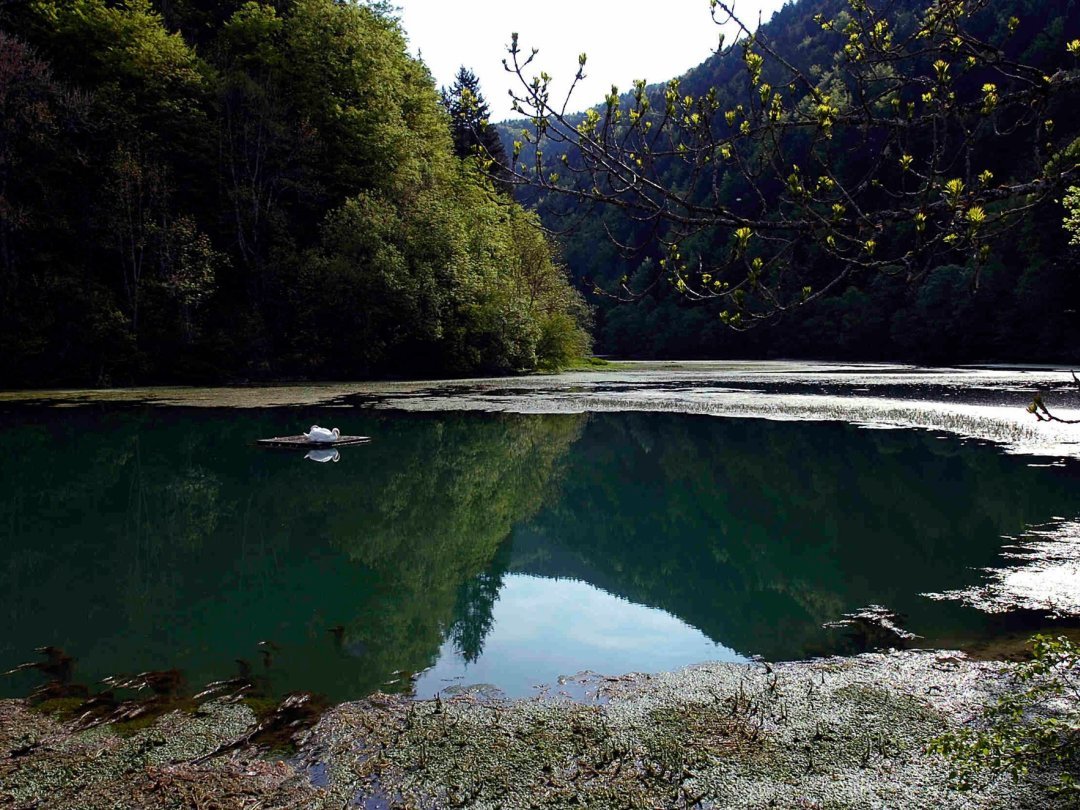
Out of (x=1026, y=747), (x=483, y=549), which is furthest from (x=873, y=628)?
(x=483, y=549)

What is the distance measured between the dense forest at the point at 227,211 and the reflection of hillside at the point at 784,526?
20554mm

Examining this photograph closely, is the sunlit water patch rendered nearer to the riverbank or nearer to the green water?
the green water

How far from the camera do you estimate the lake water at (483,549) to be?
597cm

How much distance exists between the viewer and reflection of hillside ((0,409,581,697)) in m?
6.07

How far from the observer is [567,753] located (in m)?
4.04

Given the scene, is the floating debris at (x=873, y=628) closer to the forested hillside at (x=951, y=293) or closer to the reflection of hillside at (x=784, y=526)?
the reflection of hillside at (x=784, y=526)

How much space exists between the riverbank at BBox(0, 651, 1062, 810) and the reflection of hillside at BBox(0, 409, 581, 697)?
978 millimetres

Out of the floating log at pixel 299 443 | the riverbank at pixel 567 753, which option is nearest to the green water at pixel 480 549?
the floating log at pixel 299 443

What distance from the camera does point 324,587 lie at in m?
7.64

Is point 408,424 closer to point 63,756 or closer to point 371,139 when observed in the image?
point 63,756

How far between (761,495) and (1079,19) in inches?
2418

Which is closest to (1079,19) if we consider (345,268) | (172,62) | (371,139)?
(371,139)

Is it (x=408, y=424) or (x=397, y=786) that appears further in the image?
(x=408, y=424)

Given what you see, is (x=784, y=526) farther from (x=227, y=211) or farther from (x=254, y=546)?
(x=227, y=211)
